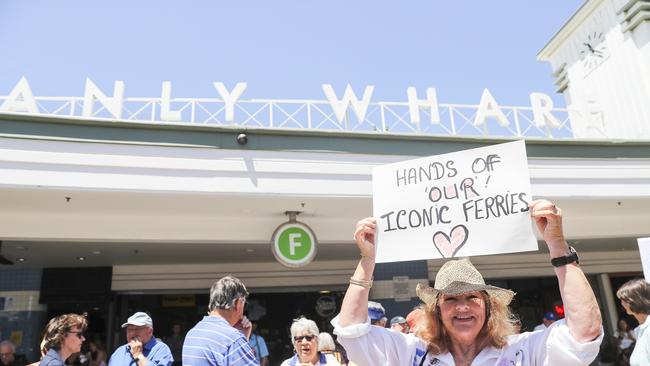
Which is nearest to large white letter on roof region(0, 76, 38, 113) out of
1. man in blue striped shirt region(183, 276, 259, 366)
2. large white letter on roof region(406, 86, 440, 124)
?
A: man in blue striped shirt region(183, 276, 259, 366)

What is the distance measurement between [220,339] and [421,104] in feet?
18.4

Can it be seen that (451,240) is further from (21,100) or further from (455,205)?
(21,100)

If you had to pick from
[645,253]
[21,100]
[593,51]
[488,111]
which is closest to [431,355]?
[645,253]

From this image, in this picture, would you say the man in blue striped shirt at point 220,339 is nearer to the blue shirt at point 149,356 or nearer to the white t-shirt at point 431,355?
the white t-shirt at point 431,355

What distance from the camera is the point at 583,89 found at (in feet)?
41.6

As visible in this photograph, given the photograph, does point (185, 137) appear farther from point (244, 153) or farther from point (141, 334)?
point (141, 334)

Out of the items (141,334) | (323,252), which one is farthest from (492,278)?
(141,334)

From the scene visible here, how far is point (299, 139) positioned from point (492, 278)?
7.89m

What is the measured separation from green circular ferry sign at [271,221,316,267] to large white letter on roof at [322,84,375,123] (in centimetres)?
185

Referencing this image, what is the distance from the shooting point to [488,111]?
770 centimetres

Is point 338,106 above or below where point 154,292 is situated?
above

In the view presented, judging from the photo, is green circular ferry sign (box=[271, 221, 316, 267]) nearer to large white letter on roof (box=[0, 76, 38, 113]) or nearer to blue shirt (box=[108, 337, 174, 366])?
blue shirt (box=[108, 337, 174, 366])

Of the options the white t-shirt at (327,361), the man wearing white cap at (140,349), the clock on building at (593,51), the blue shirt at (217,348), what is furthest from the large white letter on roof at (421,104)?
the clock on building at (593,51)

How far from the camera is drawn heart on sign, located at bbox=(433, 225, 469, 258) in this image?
2143mm
